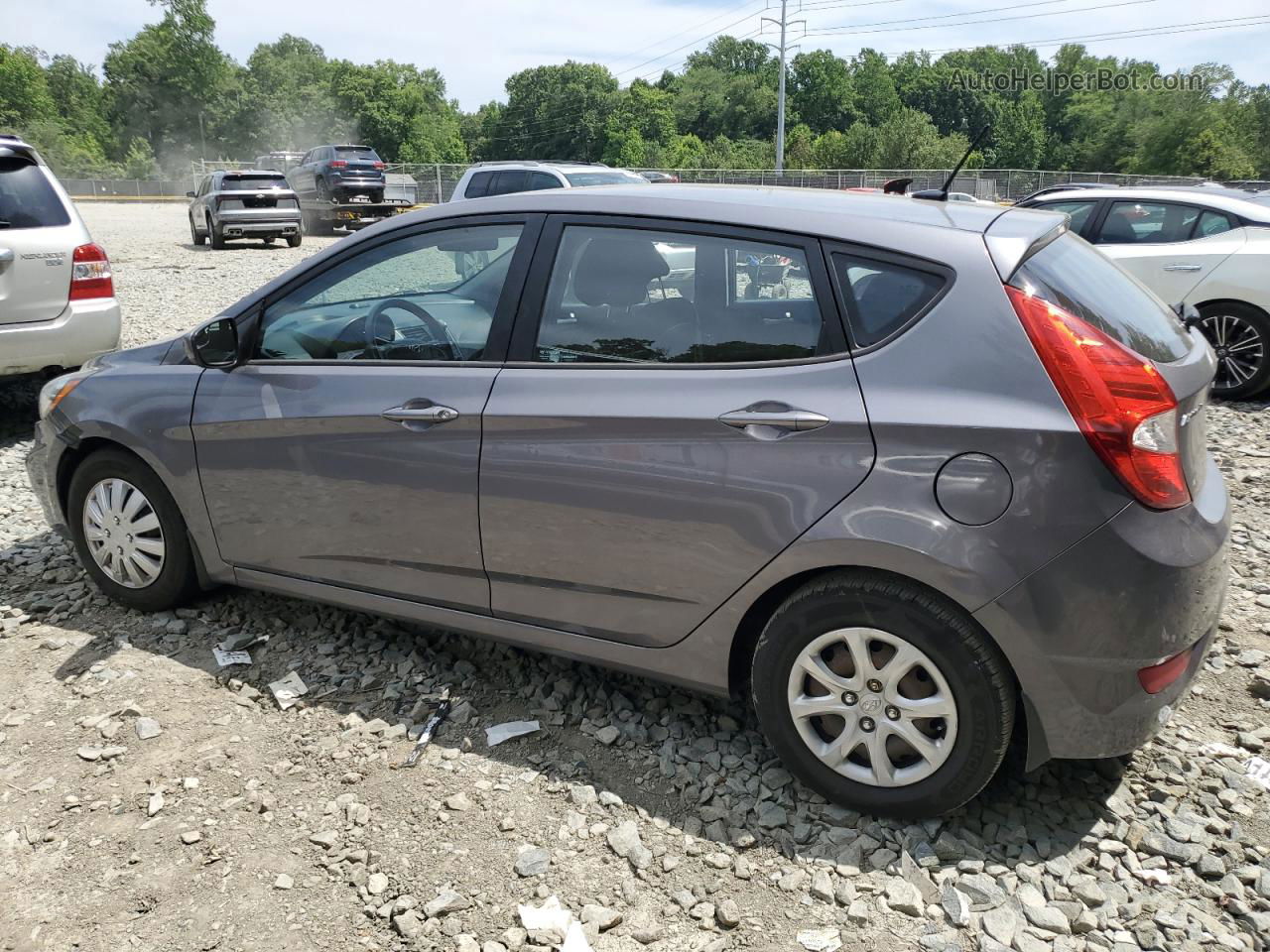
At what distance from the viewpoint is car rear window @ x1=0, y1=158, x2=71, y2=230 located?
6.61m

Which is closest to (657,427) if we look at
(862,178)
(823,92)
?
(862,178)

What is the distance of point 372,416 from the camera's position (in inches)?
131

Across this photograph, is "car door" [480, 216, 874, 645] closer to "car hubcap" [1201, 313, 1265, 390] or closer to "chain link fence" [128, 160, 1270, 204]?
"car hubcap" [1201, 313, 1265, 390]

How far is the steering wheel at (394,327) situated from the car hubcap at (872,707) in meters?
1.52

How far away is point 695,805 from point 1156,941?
1224 millimetres

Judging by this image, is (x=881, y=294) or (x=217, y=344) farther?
(x=217, y=344)

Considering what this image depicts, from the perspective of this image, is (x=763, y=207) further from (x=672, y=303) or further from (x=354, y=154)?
(x=354, y=154)

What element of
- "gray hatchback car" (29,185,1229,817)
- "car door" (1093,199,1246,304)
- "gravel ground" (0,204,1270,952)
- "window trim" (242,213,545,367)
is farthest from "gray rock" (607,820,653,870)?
"car door" (1093,199,1246,304)

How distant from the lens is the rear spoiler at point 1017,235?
8.55 ft

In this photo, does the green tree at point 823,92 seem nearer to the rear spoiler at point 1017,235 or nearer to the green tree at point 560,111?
the green tree at point 560,111

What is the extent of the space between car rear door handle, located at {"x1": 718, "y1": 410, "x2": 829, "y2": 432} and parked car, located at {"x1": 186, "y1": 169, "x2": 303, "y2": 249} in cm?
2247

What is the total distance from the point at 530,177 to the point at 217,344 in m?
11.0

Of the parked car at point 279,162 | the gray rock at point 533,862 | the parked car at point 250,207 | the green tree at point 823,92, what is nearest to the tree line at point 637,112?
the green tree at point 823,92

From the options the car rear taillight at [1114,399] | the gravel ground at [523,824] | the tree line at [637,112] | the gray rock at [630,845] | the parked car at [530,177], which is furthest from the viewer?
the tree line at [637,112]
